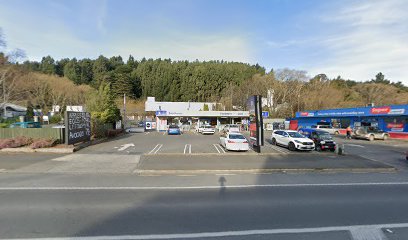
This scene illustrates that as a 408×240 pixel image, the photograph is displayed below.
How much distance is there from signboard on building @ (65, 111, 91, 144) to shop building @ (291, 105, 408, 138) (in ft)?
106

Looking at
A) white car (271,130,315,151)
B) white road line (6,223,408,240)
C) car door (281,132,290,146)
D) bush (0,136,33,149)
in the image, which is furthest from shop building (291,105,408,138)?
bush (0,136,33,149)

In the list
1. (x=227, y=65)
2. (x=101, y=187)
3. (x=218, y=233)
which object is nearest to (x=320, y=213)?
(x=218, y=233)

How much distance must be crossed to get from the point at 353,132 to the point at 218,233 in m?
34.1

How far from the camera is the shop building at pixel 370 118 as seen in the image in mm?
33969

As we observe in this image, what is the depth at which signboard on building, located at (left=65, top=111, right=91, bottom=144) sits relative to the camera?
66.3 ft

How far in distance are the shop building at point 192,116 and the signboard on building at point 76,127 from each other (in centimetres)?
2640

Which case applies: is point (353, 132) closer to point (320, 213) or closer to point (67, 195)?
point (320, 213)

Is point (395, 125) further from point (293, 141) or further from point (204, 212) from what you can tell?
point (204, 212)

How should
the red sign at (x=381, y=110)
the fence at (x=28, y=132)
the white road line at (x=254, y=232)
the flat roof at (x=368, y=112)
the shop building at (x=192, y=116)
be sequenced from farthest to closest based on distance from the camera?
the shop building at (x=192, y=116), the red sign at (x=381, y=110), the flat roof at (x=368, y=112), the fence at (x=28, y=132), the white road line at (x=254, y=232)

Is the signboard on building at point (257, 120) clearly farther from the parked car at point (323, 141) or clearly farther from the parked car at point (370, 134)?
the parked car at point (370, 134)

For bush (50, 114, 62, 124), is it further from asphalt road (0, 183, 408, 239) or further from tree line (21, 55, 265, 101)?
asphalt road (0, 183, 408, 239)

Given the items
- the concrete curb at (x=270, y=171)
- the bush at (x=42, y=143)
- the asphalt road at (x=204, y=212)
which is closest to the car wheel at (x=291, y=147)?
the concrete curb at (x=270, y=171)


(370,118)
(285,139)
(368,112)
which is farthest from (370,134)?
(285,139)

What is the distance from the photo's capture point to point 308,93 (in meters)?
73.8
